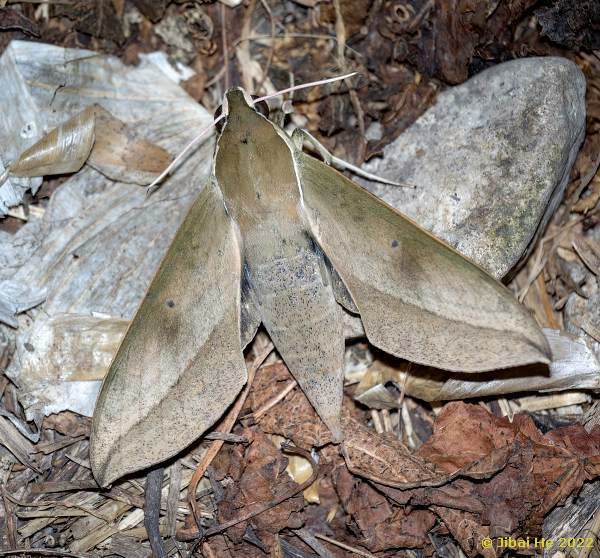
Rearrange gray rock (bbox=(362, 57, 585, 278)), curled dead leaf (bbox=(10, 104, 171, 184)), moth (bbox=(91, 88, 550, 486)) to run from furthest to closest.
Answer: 1. curled dead leaf (bbox=(10, 104, 171, 184))
2. gray rock (bbox=(362, 57, 585, 278))
3. moth (bbox=(91, 88, 550, 486))

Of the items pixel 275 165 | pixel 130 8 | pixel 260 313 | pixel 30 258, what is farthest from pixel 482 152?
pixel 30 258

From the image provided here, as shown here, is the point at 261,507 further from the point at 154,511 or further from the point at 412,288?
the point at 412,288

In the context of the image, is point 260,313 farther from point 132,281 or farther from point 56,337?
point 56,337

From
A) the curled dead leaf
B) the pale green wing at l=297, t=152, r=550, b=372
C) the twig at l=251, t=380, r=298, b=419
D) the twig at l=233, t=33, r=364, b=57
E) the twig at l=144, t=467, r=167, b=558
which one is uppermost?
the twig at l=233, t=33, r=364, b=57

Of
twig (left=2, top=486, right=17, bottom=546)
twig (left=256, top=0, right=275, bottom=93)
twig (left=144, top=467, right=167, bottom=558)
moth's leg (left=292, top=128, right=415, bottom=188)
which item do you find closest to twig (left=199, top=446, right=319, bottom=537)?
twig (left=144, top=467, right=167, bottom=558)

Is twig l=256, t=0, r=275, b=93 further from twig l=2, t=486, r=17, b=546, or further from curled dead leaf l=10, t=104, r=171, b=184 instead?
twig l=2, t=486, r=17, b=546

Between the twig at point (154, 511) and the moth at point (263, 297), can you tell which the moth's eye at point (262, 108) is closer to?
the moth at point (263, 297)

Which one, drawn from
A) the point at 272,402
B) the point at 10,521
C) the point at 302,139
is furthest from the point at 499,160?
the point at 10,521
